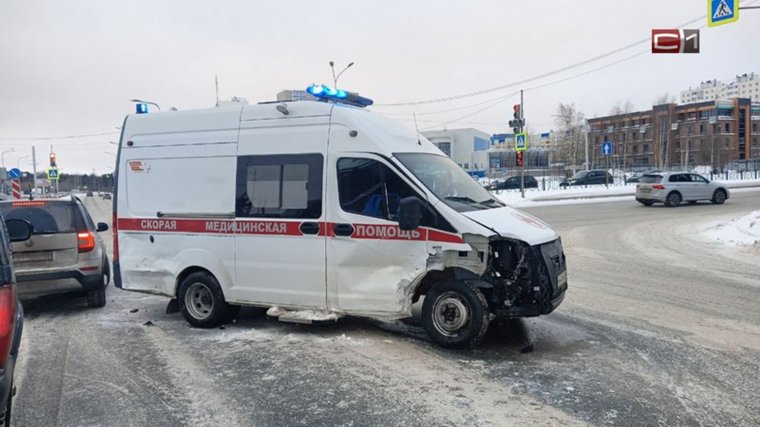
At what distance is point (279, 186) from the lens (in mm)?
6273

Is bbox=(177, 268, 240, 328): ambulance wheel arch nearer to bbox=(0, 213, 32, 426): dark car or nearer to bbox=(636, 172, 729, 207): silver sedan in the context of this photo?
bbox=(0, 213, 32, 426): dark car

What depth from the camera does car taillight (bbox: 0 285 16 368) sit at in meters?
3.23

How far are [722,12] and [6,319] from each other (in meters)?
15.1

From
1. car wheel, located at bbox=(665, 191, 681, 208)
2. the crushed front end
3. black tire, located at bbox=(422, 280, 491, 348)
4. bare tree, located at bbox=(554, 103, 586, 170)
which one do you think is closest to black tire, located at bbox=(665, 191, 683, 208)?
car wheel, located at bbox=(665, 191, 681, 208)

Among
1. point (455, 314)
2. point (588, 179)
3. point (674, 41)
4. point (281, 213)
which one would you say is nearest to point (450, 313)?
point (455, 314)

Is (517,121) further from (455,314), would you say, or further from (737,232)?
(455,314)

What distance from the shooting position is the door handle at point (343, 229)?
5902 millimetres

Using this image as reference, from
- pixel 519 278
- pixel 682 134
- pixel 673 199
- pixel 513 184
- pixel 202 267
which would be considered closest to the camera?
pixel 519 278

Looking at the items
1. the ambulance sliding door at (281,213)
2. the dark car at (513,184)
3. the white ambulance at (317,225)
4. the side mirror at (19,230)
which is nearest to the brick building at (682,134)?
the dark car at (513,184)

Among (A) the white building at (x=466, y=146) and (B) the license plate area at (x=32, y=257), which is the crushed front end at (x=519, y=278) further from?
(A) the white building at (x=466, y=146)

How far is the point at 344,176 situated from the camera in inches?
236

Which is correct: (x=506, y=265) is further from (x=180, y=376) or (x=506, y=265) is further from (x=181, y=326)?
(x=181, y=326)

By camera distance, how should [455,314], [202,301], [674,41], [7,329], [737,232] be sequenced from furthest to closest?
[737,232] < [674,41] < [202,301] < [455,314] < [7,329]

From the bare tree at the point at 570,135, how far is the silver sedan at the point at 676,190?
54864 millimetres
